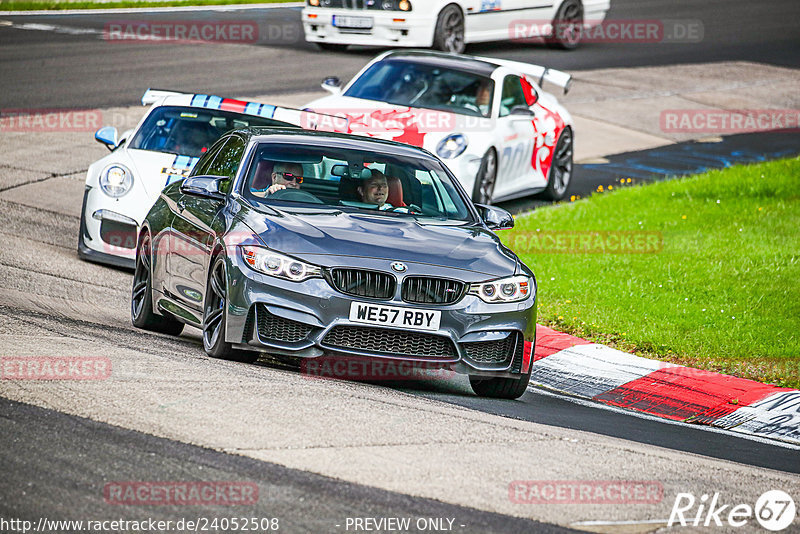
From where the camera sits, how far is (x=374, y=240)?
7.70 m

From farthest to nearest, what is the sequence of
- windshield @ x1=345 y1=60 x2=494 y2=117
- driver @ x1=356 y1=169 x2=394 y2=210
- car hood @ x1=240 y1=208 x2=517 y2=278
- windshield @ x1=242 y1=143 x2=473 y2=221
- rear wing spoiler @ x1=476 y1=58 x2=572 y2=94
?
rear wing spoiler @ x1=476 y1=58 x2=572 y2=94
windshield @ x1=345 y1=60 x2=494 y2=117
driver @ x1=356 y1=169 x2=394 y2=210
windshield @ x1=242 y1=143 x2=473 y2=221
car hood @ x1=240 y1=208 x2=517 y2=278

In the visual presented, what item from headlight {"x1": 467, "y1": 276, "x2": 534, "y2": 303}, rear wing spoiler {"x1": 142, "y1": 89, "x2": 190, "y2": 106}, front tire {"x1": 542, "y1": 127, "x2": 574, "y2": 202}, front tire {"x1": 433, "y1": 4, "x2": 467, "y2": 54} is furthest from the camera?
front tire {"x1": 433, "y1": 4, "x2": 467, "y2": 54}

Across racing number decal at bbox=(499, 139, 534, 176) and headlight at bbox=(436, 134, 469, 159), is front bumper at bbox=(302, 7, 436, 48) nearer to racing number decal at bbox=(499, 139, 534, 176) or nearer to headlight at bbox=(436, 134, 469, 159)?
racing number decal at bbox=(499, 139, 534, 176)

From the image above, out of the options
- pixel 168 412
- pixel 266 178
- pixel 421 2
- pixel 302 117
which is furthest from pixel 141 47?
pixel 168 412

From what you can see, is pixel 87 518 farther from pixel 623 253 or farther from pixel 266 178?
pixel 623 253

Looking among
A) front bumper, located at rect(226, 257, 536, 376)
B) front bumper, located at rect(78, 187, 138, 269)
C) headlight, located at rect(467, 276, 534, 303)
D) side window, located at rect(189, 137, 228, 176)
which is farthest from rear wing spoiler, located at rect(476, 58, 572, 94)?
front bumper, located at rect(226, 257, 536, 376)

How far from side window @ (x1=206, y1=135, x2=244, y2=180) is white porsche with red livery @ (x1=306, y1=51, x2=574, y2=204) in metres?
4.82

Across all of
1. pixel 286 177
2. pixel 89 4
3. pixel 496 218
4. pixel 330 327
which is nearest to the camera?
pixel 330 327

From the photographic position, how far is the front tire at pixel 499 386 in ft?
26.3

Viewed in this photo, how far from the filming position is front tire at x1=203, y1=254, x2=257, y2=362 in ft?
25.0

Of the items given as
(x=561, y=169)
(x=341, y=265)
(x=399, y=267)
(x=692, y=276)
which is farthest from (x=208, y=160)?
(x=561, y=169)

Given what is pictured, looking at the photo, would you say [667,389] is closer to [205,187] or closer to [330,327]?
[330,327]

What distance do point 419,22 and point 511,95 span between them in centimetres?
812

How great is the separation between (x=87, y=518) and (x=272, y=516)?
27.1 inches
